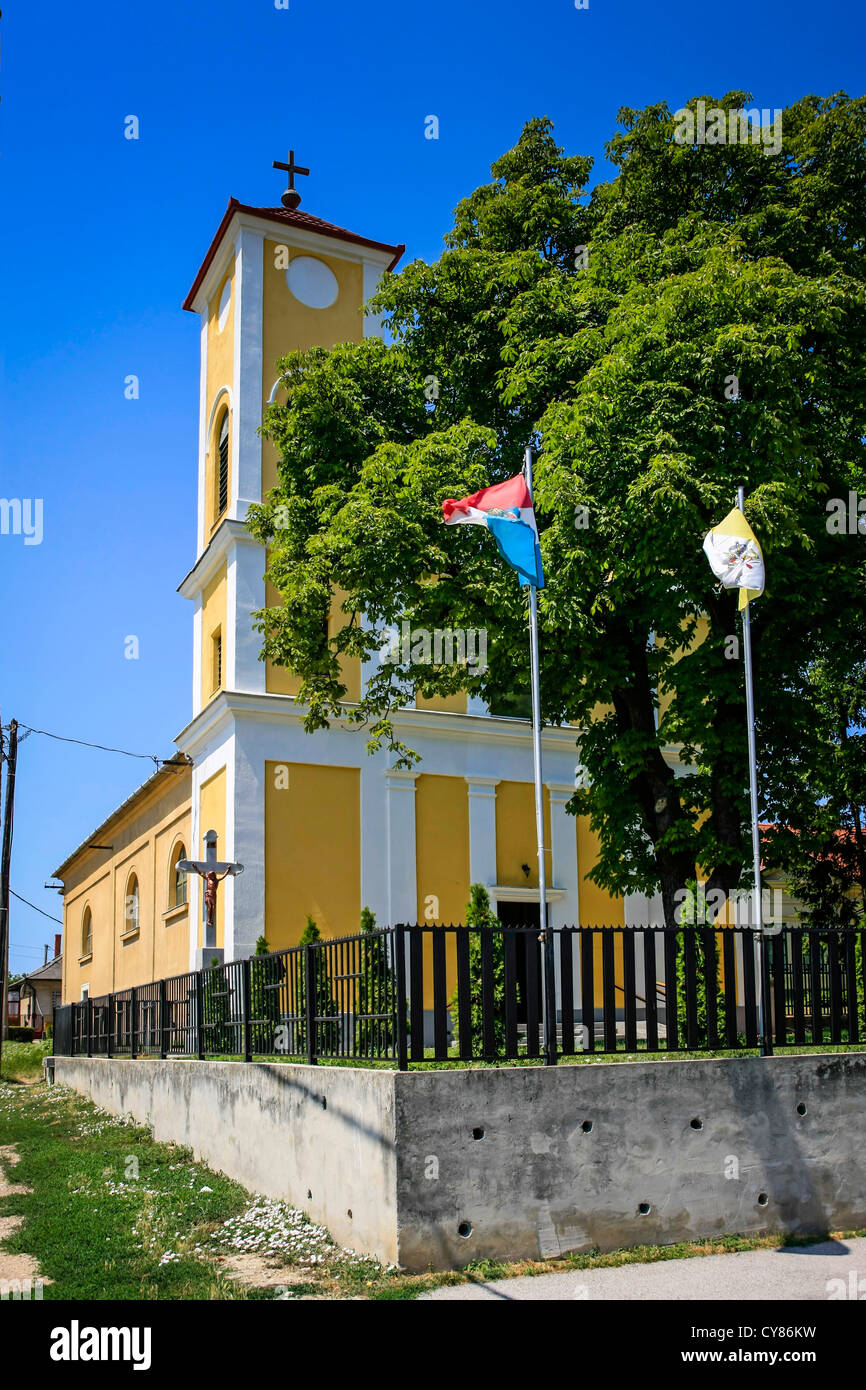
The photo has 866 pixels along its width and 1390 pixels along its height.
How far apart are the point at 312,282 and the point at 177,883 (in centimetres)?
1471

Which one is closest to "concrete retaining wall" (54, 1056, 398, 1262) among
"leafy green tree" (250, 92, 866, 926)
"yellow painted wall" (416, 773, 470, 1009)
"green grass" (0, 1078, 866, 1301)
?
"green grass" (0, 1078, 866, 1301)

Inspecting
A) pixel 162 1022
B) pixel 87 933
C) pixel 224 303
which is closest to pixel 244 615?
pixel 224 303

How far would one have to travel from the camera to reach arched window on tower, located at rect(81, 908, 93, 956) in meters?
42.7

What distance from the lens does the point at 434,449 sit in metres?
15.8

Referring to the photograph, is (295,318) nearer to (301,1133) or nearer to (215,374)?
(215,374)

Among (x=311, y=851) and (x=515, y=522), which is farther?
(x=311, y=851)

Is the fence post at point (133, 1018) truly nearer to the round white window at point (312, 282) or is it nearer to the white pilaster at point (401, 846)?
the white pilaster at point (401, 846)

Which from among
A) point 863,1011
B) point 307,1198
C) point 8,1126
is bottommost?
point 8,1126

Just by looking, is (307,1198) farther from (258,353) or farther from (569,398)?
(258,353)

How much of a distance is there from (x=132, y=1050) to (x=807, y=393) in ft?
46.4

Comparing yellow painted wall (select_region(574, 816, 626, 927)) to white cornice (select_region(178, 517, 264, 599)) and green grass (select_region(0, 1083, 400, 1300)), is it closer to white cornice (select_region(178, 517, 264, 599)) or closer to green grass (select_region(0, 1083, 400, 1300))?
white cornice (select_region(178, 517, 264, 599))

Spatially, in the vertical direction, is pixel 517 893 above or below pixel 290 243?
below

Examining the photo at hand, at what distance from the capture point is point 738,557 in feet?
40.1
